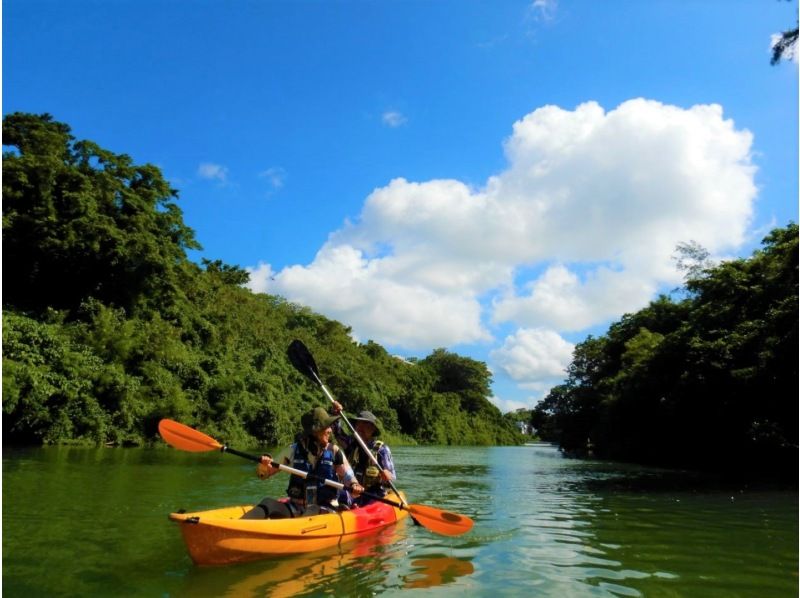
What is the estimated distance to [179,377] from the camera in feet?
84.5

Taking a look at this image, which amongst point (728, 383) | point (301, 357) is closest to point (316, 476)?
point (301, 357)

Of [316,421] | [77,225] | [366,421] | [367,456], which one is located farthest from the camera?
[77,225]

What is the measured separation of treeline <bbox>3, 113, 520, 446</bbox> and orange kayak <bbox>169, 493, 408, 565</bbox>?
14.0 metres

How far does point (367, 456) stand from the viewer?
7305 millimetres

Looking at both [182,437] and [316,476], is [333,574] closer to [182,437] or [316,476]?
[316,476]

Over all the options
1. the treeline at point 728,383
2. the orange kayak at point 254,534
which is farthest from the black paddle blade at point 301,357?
the treeline at point 728,383

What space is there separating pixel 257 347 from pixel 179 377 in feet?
38.2

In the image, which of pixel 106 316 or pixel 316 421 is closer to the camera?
pixel 316 421

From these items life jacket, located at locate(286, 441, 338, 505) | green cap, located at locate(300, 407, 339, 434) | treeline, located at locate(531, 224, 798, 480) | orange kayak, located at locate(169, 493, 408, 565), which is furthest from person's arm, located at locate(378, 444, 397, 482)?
treeline, located at locate(531, 224, 798, 480)

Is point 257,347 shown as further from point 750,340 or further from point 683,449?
point 750,340

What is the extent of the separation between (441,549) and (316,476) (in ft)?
5.02

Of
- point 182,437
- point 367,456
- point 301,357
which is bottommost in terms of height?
point 367,456

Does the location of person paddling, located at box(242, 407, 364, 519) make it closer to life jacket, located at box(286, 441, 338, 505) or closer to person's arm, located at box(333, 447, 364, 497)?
life jacket, located at box(286, 441, 338, 505)

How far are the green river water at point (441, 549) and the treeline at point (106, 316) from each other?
29.4ft
